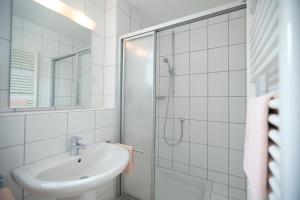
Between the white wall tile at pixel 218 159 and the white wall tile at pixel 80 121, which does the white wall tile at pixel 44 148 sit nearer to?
the white wall tile at pixel 80 121

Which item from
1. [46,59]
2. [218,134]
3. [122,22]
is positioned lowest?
[218,134]

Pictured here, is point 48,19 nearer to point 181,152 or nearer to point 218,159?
point 181,152

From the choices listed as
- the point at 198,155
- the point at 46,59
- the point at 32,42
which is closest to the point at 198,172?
the point at 198,155

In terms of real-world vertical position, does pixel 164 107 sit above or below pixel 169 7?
below

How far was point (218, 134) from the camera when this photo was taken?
1691 millimetres

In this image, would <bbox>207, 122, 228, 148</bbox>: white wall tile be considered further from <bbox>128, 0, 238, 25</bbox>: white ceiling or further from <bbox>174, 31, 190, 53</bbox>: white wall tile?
<bbox>128, 0, 238, 25</bbox>: white ceiling

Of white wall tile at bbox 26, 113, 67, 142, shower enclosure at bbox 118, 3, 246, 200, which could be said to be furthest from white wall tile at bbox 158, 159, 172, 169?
white wall tile at bbox 26, 113, 67, 142

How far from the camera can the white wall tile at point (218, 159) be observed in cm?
164

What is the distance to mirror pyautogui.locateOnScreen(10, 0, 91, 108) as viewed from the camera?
3.19 feet

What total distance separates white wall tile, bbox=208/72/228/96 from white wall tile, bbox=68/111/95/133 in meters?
1.33

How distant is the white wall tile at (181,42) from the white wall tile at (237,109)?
33.3 inches

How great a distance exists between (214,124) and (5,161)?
5.86ft

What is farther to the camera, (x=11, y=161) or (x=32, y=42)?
(x=32, y=42)

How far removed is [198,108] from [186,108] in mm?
153
